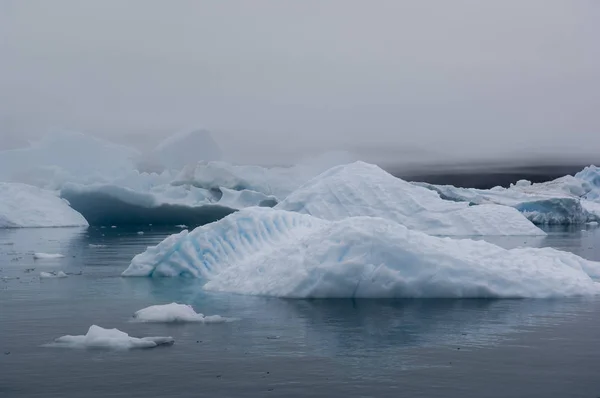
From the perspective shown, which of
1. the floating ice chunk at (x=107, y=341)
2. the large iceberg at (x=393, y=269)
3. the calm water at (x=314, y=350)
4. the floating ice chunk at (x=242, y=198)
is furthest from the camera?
the floating ice chunk at (x=242, y=198)

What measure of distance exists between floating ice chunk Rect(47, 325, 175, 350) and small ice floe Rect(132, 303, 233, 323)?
1.86 meters

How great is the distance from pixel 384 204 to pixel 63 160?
33.1 metres

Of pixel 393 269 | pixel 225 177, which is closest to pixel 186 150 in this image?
pixel 225 177

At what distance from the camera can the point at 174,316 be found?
13.1 metres

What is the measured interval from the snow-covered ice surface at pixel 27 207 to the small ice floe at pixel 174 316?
50.5 meters

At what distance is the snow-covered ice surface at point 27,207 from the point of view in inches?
2366

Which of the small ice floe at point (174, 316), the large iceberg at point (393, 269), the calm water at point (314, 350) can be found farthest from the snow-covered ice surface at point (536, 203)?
the small ice floe at point (174, 316)

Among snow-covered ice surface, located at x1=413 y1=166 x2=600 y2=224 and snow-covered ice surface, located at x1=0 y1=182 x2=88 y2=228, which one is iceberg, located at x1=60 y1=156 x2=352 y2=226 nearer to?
snow-covered ice surface, located at x1=0 y1=182 x2=88 y2=228

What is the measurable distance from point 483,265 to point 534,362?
5979mm

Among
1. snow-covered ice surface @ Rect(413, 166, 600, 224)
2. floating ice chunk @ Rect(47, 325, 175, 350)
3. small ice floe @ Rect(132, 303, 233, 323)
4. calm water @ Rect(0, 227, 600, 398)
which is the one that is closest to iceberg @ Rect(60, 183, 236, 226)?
snow-covered ice surface @ Rect(413, 166, 600, 224)

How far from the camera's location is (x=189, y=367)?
31.9 feet

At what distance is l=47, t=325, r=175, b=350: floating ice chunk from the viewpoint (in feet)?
35.8

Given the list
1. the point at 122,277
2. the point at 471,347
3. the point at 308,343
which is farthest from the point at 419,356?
the point at 122,277

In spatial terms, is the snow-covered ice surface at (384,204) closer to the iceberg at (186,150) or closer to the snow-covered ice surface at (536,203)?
the snow-covered ice surface at (536,203)
